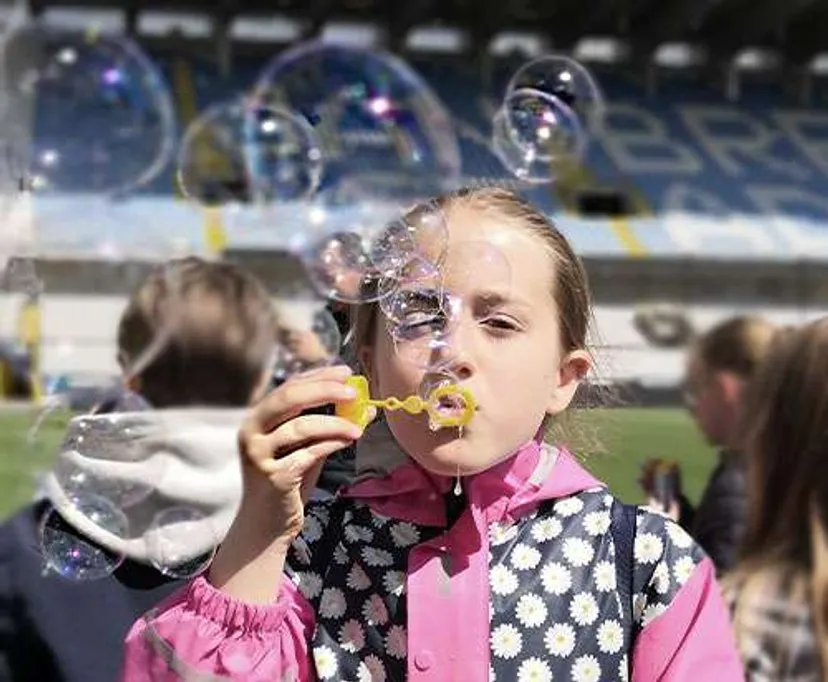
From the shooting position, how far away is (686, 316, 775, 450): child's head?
2568 millimetres

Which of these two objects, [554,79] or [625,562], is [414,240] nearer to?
[625,562]

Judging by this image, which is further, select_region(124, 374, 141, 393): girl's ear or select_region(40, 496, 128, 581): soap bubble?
select_region(124, 374, 141, 393): girl's ear

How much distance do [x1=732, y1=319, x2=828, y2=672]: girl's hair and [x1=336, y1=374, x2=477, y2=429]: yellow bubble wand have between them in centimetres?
53

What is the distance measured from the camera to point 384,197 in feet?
14.8

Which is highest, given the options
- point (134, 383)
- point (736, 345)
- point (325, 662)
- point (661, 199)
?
point (325, 662)

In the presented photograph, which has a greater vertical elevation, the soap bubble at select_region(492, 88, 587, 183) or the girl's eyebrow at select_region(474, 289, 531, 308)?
the girl's eyebrow at select_region(474, 289, 531, 308)

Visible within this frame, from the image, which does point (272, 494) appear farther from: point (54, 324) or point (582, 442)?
point (54, 324)

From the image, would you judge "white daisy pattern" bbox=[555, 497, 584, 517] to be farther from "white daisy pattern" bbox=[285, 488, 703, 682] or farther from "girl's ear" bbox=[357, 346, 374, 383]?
"girl's ear" bbox=[357, 346, 374, 383]

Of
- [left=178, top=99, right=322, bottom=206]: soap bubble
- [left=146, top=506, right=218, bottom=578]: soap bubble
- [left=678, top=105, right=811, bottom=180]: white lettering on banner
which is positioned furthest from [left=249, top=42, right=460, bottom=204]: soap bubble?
[left=678, top=105, right=811, bottom=180]: white lettering on banner

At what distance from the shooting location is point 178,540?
1463 millimetres

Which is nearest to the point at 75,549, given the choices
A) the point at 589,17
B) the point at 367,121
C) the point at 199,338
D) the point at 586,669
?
the point at 199,338

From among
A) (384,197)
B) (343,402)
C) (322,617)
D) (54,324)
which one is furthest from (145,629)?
(54,324)

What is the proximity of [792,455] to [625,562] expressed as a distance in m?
0.47

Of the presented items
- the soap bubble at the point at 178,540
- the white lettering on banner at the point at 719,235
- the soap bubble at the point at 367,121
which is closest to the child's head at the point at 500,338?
the soap bubble at the point at 178,540
